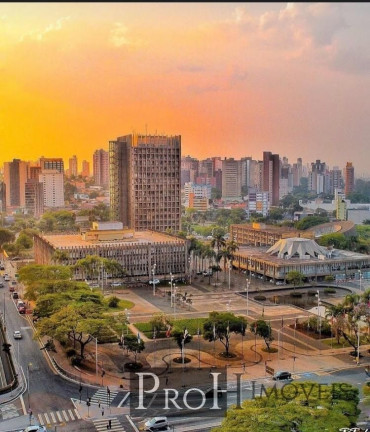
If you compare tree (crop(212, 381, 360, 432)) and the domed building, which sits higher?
tree (crop(212, 381, 360, 432))

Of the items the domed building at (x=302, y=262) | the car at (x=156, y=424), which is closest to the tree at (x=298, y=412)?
the car at (x=156, y=424)

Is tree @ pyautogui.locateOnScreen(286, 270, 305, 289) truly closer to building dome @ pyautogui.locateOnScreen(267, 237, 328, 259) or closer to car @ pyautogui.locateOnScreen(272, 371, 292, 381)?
building dome @ pyautogui.locateOnScreen(267, 237, 328, 259)

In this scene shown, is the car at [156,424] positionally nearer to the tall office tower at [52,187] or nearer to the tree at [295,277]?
the tree at [295,277]

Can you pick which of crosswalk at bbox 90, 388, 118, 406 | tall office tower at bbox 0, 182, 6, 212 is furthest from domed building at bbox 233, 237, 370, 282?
tall office tower at bbox 0, 182, 6, 212

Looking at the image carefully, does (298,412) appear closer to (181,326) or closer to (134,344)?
(134,344)

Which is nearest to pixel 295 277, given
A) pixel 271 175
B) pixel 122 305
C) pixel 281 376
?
pixel 122 305
